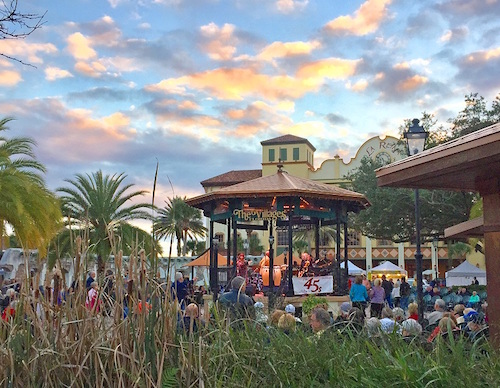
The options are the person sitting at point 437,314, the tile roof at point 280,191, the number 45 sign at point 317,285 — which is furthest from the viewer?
the tile roof at point 280,191

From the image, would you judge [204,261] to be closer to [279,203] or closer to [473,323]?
[279,203]

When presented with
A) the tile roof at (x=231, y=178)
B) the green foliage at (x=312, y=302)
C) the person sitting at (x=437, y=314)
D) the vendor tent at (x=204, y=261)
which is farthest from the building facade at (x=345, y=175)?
the person sitting at (x=437, y=314)

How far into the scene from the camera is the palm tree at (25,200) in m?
14.5

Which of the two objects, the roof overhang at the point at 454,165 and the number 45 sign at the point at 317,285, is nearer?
the roof overhang at the point at 454,165

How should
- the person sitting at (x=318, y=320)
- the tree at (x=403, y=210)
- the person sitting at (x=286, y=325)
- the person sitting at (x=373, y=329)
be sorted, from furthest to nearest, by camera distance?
the tree at (x=403, y=210)
the person sitting at (x=318, y=320)
the person sitting at (x=286, y=325)
the person sitting at (x=373, y=329)

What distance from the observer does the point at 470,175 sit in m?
5.46

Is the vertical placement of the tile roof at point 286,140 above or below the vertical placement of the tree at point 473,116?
above

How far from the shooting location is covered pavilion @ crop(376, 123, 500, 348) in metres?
4.66

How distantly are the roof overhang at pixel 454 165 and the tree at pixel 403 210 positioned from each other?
21.6m

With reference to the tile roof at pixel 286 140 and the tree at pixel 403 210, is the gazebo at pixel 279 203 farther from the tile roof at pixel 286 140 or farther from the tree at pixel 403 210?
the tile roof at pixel 286 140

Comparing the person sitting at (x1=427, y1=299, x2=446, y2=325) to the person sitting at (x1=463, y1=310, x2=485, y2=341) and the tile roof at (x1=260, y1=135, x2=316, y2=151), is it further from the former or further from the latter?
the tile roof at (x1=260, y1=135, x2=316, y2=151)

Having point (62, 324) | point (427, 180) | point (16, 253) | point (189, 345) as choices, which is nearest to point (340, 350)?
point (189, 345)

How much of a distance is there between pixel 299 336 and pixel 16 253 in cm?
2174

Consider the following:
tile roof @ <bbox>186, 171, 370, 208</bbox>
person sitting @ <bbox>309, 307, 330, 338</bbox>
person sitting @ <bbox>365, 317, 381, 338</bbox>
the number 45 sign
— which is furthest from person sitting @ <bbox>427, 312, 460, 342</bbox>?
tile roof @ <bbox>186, 171, 370, 208</bbox>
